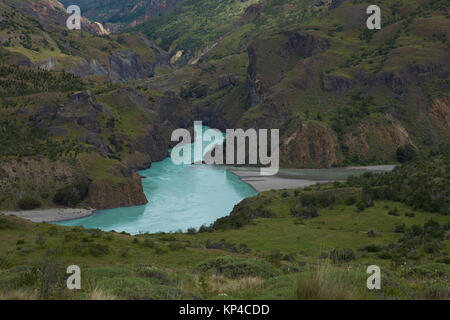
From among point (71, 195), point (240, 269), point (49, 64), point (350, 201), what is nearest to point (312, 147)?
point (350, 201)

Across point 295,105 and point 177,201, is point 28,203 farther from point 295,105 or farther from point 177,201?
point 295,105

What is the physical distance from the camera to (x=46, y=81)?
125 m

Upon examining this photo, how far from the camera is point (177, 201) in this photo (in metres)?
91.4

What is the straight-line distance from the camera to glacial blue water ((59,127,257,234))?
75094mm

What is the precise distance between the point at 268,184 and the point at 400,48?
228ft

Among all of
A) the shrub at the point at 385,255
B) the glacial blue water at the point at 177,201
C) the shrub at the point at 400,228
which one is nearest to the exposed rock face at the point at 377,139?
the glacial blue water at the point at 177,201

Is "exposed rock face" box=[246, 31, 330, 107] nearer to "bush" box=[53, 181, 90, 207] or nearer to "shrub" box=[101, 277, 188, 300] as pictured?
"bush" box=[53, 181, 90, 207]

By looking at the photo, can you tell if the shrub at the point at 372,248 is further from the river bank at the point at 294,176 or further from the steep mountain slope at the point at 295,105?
the river bank at the point at 294,176

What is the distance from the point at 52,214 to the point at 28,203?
3836 millimetres

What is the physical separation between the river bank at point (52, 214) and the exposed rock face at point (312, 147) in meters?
63.6

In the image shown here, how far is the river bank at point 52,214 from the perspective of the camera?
71250 mm

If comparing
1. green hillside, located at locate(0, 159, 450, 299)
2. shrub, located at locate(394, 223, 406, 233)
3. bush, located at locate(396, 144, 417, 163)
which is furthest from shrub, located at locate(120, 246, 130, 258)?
bush, located at locate(396, 144, 417, 163)

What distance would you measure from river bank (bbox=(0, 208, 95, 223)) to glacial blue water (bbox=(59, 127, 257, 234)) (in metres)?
1.01
